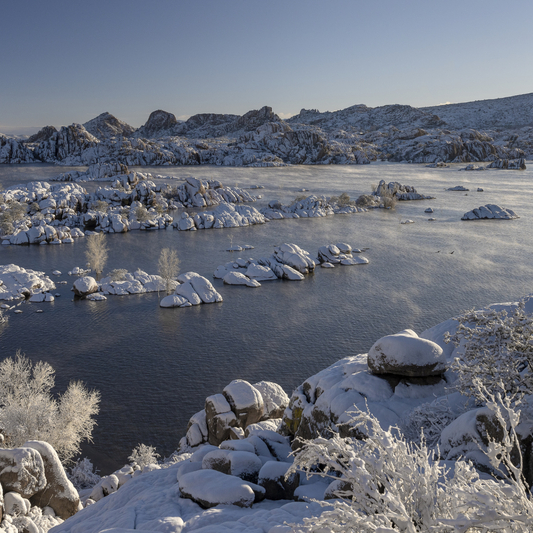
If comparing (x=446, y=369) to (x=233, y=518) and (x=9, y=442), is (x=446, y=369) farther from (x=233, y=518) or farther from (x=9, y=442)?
(x=9, y=442)

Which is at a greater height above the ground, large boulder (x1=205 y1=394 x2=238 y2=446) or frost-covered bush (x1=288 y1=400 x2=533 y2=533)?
frost-covered bush (x1=288 y1=400 x2=533 y2=533)

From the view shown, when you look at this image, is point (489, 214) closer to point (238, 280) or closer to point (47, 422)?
point (238, 280)

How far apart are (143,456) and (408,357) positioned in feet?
60.6

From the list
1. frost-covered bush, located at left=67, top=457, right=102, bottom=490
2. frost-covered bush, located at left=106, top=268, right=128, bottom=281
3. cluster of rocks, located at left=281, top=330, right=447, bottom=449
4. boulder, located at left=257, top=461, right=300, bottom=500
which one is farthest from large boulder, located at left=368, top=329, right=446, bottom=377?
frost-covered bush, located at left=106, top=268, right=128, bottom=281

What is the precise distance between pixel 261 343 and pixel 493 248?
6197 cm

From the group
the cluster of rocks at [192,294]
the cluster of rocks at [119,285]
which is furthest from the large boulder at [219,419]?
the cluster of rocks at [119,285]

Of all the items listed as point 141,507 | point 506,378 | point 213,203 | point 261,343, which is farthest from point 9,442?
point 213,203

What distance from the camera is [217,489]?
643 inches

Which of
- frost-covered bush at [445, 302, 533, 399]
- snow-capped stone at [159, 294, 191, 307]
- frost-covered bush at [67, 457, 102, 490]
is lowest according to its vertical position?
frost-covered bush at [67, 457, 102, 490]

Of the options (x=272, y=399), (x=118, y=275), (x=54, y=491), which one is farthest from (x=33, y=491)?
(x=118, y=275)

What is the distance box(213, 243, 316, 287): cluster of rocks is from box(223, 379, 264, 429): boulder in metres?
Answer: 35.6

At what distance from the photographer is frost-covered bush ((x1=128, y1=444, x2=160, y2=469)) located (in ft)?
91.9

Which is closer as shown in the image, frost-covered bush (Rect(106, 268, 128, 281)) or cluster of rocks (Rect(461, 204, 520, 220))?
frost-covered bush (Rect(106, 268, 128, 281))

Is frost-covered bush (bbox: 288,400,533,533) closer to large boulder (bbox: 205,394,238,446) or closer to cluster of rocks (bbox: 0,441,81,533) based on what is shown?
cluster of rocks (bbox: 0,441,81,533)
